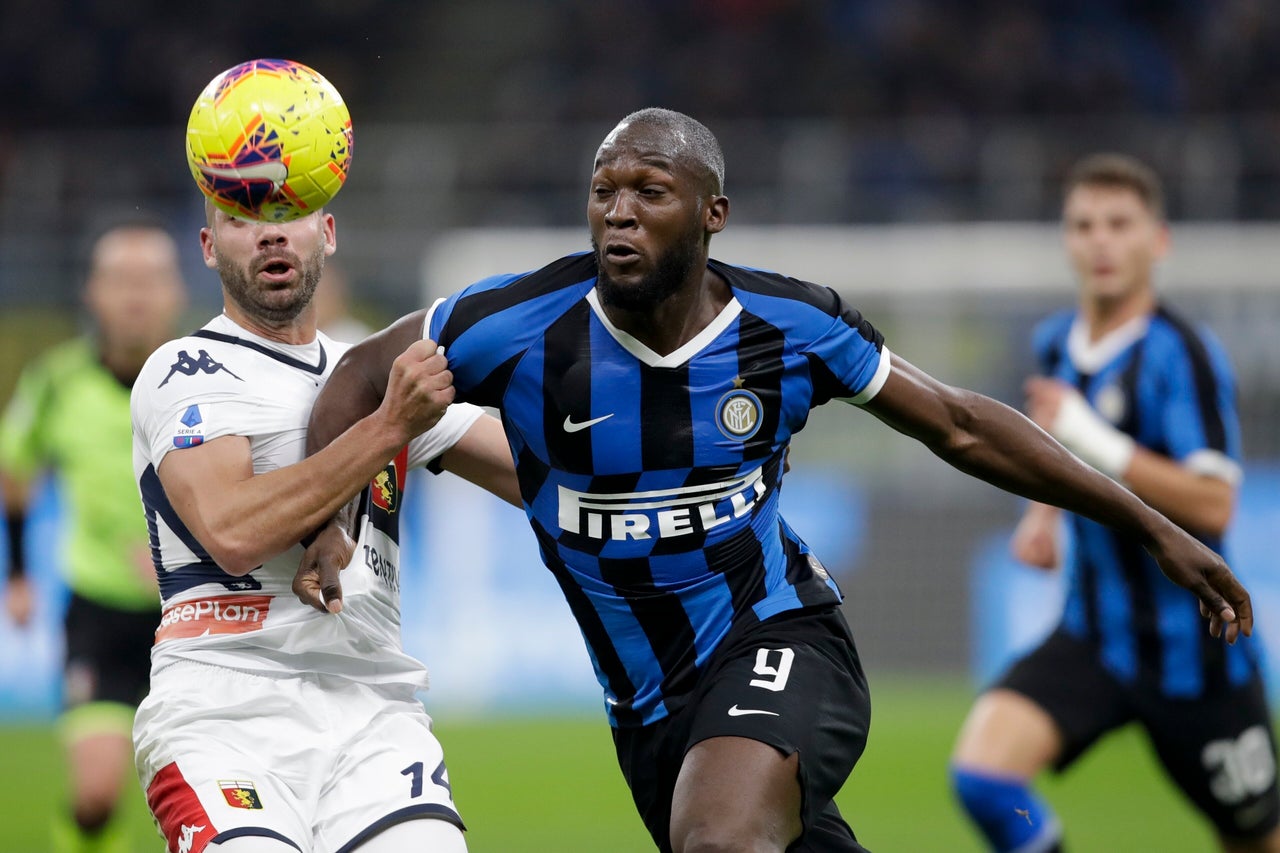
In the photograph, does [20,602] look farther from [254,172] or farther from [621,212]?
[621,212]

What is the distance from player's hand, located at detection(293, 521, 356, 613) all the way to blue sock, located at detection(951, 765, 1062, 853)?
306 centimetres

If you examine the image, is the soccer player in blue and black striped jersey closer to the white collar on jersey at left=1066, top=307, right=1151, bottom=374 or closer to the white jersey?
the white jersey

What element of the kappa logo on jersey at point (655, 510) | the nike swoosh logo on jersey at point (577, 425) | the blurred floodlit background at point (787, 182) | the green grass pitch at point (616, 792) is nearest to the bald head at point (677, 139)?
the nike swoosh logo on jersey at point (577, 425)

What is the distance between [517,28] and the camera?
20750 millimetres

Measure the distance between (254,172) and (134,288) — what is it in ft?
11.0

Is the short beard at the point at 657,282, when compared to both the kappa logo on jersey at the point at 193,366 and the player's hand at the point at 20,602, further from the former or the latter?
the player's hand at the point at 20,602

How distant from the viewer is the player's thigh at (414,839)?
13.1 feet

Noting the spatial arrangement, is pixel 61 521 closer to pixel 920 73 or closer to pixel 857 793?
pixel 857 793

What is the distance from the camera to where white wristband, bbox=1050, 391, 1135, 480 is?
20.6ft

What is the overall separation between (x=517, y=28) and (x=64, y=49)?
5.32 meters

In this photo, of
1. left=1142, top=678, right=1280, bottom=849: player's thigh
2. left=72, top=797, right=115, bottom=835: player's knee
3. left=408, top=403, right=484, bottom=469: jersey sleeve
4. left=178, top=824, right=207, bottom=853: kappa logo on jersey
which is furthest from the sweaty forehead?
left=72, top=797, right=115, bottom=835: player's knee

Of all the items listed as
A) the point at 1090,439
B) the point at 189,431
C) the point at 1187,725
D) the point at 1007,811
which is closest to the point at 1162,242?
the point at 1090,439

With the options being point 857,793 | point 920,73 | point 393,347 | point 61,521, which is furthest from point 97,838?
point 920,73

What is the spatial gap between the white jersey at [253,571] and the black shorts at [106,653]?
2.76 meters
